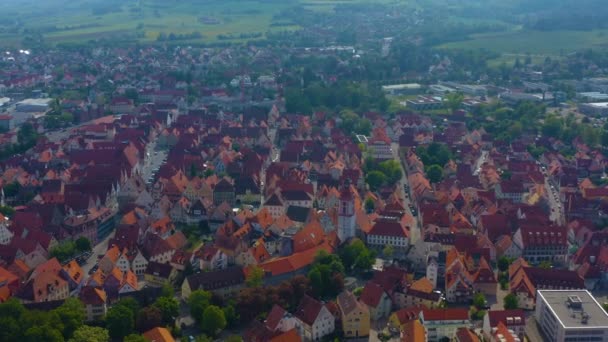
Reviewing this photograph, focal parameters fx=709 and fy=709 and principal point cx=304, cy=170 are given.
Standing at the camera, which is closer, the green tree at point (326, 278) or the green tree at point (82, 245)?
the green tree at point (326, 278)

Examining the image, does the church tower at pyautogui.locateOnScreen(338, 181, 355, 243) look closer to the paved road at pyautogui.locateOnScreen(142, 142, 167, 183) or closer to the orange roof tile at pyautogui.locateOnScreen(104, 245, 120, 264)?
the orange roof tile at pyautogui.locateOnScreen(104, 245, 120, 264)

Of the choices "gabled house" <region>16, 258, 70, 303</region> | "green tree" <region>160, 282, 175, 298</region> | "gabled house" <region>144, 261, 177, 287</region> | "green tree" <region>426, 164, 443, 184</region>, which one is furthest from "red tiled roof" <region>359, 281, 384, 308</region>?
"green tree" <region>426, 164, 443, 184</region>

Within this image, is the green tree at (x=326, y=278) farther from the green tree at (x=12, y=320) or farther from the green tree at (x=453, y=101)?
the green tree at (x=453, y=101)

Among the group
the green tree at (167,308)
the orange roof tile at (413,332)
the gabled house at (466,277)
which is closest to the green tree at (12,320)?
the green tree at (167,308)

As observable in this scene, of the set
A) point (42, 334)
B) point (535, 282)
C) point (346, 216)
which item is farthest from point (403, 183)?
point (42, 334)

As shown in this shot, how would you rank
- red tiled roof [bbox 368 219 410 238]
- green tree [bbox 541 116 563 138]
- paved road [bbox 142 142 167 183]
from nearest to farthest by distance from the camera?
red tiled roof [bbox 368 219 410 238] < paved road [bbox 142 142 167 183] < green tree [bbox 541 116 563 138]

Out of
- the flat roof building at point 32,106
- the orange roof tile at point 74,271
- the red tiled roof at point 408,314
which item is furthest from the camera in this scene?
the flat roof building at point 32,106

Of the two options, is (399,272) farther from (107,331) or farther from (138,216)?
(138,216)
